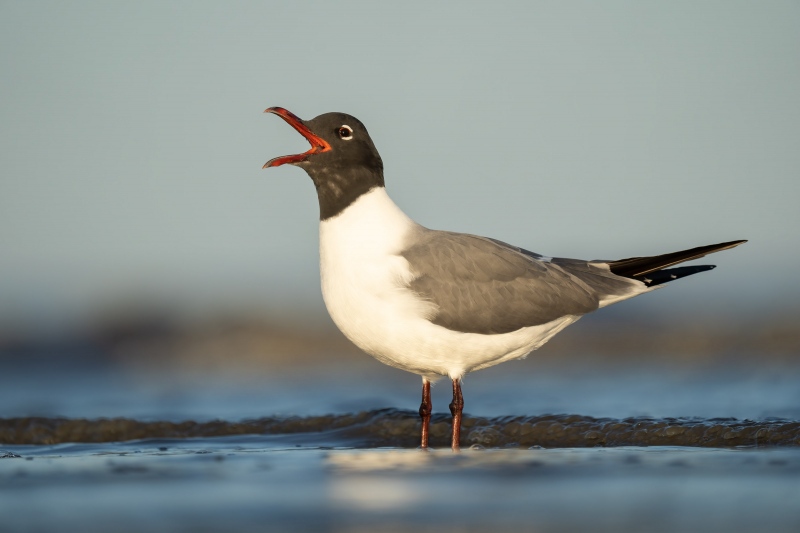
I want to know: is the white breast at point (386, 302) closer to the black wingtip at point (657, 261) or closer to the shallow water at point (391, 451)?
the shallow water at point (391, 451)

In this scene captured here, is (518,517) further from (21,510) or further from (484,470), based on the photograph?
(21,510)

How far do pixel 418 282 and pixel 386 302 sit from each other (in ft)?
0.88

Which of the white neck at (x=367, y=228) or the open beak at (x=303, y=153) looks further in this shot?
the open beak at (x=303, y=153)

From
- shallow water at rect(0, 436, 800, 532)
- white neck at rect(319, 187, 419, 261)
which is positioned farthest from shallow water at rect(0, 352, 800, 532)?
white neck at rect(319, 187, 419, 261)

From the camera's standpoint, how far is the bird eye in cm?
764

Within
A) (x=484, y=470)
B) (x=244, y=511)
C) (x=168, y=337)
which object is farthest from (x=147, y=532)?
(x=168, y=337)

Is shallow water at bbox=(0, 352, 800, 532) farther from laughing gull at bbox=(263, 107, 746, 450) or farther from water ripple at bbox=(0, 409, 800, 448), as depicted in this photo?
laughing gull at bbox=(263, 107, 746, 450)

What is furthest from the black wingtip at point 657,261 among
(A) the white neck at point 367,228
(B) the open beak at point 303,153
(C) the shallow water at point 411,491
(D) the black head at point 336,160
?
(B) the open beak at point 303,153

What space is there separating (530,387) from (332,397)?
2017mm

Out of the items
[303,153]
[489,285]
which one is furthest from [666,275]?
[303,153]

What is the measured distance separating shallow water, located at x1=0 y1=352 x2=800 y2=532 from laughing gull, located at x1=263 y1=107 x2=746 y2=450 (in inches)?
27.5

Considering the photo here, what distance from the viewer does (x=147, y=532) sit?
4637mm

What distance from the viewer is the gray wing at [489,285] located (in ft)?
24.0

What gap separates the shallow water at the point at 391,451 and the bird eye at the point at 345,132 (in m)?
2.17
